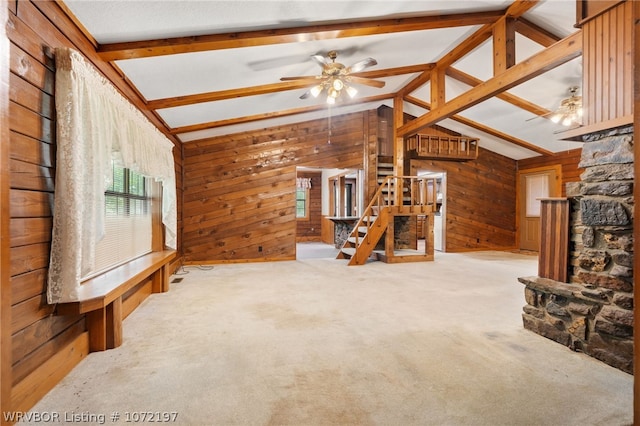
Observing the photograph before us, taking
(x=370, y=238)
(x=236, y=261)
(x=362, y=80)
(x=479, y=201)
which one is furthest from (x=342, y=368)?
(x=479, y=201)

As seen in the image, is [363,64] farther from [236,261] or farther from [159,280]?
[236,261]

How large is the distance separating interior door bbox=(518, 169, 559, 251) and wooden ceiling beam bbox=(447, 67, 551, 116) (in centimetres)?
263

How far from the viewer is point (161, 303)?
10.7 ft

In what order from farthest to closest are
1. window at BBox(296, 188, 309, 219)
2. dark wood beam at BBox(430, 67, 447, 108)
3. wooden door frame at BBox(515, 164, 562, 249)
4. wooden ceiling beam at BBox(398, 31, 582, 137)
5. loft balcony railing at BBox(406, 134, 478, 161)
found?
window at BBox(296, 188, 309, 219), wooden door frame at BBox(515, 164, 562, 249), loft balcony railing at BBox(406, 134, 478, 161), dark wood beam at BBox(430, 67, 447, 108), wooden ceiling beam at BBox(398, 31, 582, 137)

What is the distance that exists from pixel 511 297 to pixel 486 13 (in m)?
3.39

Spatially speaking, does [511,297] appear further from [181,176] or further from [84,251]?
[181,176]

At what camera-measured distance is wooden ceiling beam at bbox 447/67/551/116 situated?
189 inches

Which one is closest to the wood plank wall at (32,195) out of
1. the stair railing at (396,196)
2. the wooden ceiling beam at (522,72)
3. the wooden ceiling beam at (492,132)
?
the wooden ceiling beam at (522,72)

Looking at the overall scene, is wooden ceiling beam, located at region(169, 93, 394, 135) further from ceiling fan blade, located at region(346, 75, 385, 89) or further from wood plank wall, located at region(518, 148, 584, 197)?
wood plank wall, located at region(518, 148, 584, 197)

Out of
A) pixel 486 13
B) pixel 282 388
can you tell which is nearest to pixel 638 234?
pixel 282 388

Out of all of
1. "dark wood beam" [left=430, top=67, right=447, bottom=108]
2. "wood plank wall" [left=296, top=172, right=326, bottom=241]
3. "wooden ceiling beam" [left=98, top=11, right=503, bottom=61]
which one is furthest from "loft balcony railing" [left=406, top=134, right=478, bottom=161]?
"wood plank wall" [left=296, top=172, right=326, bottom=241]

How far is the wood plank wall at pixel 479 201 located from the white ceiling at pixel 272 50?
1.94 m

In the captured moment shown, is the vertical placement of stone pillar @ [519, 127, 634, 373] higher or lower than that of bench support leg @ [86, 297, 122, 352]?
higher

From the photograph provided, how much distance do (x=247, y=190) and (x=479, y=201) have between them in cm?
605
